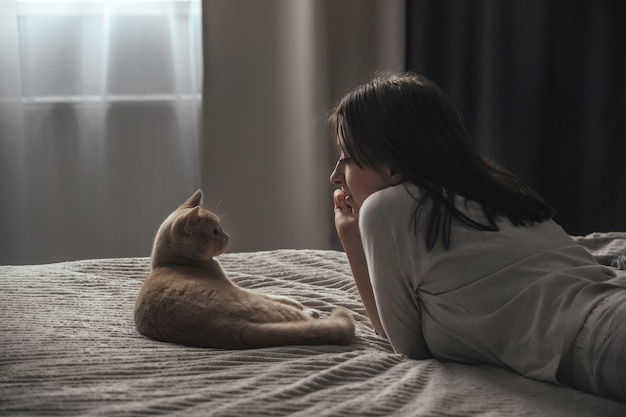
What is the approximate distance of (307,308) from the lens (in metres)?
1.55

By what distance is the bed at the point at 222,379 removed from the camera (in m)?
0.98

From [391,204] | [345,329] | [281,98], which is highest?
[281,98]

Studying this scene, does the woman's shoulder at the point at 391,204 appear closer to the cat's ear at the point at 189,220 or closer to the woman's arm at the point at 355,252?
the woman's arm at the point at 355,252

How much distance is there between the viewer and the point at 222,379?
43.1 inches

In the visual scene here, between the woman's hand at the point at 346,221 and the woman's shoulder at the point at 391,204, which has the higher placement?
the woman's shoulder at the point at 391,204

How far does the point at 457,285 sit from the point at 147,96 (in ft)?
6.64

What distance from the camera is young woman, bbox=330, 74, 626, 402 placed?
1142 mm

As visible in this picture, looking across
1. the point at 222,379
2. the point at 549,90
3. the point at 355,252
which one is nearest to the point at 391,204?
the point at 355,252

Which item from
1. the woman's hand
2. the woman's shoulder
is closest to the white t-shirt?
the woman's shoulder

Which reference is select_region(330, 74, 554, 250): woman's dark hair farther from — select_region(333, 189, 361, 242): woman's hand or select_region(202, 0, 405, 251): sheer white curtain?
select_region(202, 0, 405, 251): sheer white curtain

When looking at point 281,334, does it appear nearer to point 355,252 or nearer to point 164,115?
point 355,252

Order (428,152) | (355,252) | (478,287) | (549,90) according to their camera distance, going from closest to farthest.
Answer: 1. (478,287)
2. (428,152)
3. (355,252)
4. (549,90)

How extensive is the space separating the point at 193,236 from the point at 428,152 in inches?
20.7

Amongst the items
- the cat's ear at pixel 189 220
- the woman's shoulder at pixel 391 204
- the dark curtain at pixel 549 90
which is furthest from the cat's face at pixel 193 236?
the dark curtain at pixel 549 90
